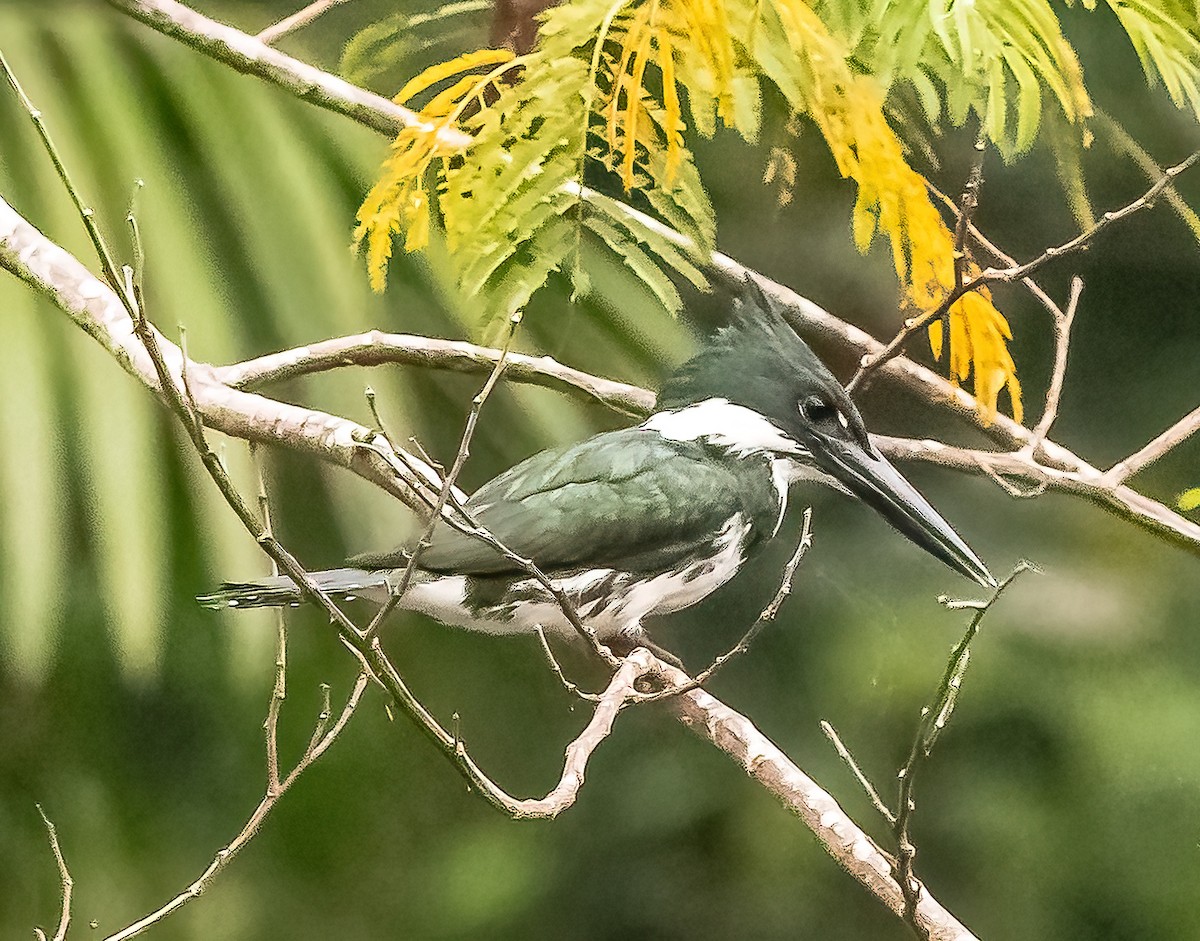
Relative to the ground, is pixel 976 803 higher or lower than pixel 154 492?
lower

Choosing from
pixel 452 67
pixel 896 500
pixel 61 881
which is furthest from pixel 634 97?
pixel 61 881

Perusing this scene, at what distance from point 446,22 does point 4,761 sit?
0.66 meters

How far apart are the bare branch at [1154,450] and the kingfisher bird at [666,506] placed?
130 millimetres

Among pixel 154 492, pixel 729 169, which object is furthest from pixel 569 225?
pixel 154 492

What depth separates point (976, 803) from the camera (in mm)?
960

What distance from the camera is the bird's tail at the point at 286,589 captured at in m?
0.91

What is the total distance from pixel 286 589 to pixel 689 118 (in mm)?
460

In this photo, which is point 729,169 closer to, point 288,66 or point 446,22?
point 446,22

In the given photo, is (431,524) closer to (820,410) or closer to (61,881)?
(820,410)

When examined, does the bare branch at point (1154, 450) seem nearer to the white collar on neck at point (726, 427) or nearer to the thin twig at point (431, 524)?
the white collar on neck at point (726, 427)

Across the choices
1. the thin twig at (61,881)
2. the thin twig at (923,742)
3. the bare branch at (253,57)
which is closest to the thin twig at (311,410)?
the bare branch at (253,57)

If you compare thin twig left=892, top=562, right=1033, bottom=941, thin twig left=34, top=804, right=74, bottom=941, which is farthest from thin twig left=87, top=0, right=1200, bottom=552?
thin twig left=34, top=804, right=74, bottom=941

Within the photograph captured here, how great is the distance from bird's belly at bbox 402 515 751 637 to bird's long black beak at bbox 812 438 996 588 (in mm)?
85

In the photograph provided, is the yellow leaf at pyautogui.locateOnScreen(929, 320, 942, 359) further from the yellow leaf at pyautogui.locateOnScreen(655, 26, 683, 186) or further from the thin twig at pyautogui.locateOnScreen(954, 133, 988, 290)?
the yellow leaf at pyautogui.locateOnScreen(655, 26, 683, 186)
